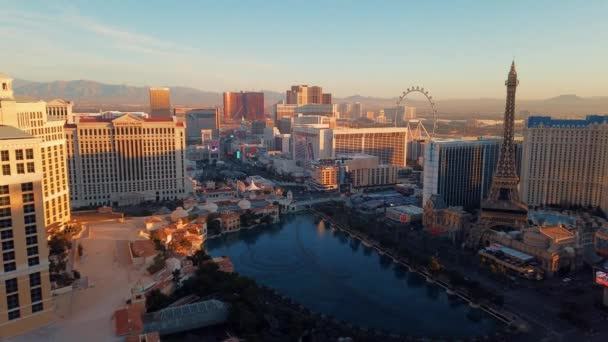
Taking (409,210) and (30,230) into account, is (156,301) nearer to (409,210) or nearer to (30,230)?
(30,230)

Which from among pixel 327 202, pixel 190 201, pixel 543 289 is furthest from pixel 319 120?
pixel 543 289

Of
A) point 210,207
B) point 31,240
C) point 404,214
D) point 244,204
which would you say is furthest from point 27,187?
point 404,214

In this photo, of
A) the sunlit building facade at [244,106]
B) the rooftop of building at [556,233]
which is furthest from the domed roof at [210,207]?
the sunlit building facade at [244,106]

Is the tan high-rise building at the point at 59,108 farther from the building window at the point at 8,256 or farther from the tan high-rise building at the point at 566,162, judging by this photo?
the tan high-rise building at the point at 566,162

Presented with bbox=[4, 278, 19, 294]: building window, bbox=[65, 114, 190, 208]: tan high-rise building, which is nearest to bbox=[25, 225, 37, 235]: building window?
bbox=[4, 278, 19, 294]: building window

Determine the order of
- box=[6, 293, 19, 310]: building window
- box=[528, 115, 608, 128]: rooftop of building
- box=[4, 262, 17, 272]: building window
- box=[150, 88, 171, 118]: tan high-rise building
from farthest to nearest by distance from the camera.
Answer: box=[150, 88, 171, 118]: tan high-rise building, box=[528, 115, 608, 128]: rooftop of building, box=[6, 293, 19, 310]: building window, box=[4, 262, 17, 272]: building window

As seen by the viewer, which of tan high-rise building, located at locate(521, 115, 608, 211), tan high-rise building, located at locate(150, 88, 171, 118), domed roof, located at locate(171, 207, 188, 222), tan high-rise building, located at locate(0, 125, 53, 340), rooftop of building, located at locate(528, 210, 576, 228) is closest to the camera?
tan high-rise building, located at locate(0, 125, 53, 340)

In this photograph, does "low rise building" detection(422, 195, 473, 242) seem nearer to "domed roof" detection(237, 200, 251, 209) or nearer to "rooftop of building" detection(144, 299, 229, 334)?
"domed roof" detection(237, 200, 251, 209)
